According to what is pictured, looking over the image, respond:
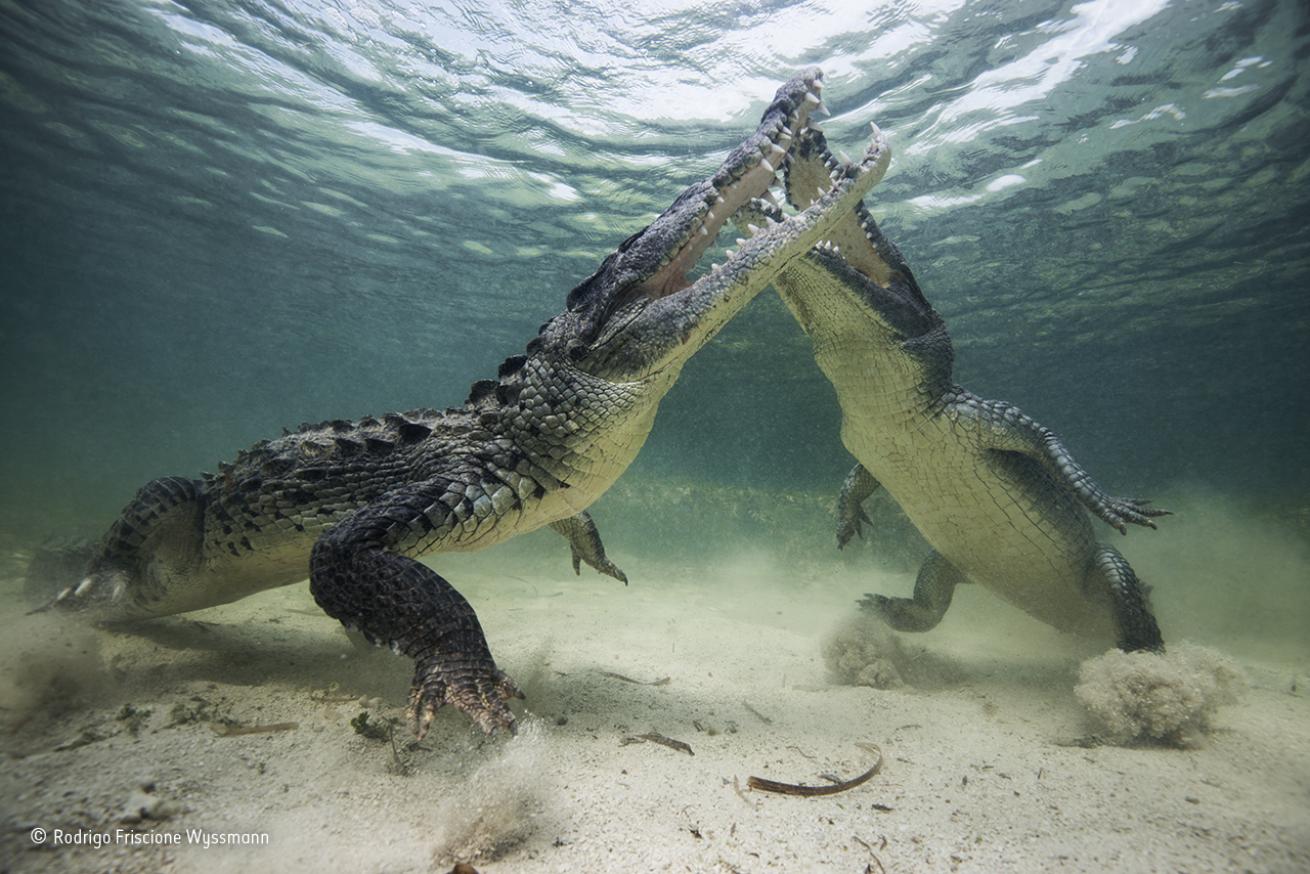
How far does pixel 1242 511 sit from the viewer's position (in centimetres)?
983

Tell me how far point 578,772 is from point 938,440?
3337 mm

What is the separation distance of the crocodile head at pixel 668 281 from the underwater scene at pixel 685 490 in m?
0.02

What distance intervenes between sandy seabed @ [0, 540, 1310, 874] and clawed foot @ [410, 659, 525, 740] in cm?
25

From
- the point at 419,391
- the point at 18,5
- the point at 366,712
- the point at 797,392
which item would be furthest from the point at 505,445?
the point at 419,391

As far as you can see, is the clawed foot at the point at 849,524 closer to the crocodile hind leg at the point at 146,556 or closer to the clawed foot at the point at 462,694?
the clawed foot at the point at 462,694

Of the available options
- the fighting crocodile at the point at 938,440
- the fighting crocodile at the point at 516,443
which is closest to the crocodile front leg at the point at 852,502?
the fighting crocodile at the point at 938,440

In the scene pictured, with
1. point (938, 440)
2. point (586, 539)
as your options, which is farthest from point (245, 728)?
point (938, 440)

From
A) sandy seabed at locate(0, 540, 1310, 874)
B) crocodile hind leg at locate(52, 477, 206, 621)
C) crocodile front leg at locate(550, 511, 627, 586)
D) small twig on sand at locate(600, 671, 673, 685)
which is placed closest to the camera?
sandy seabed at locate(0, 540, 1310, 874)

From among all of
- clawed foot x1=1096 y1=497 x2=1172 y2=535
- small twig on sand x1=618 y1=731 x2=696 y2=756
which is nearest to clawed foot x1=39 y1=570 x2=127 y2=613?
small twig on sand x1=618 y1=731 x2=696 y2=756

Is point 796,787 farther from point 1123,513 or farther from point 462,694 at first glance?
point 1123,513

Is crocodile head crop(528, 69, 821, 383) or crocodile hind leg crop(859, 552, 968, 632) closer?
crocodile head crop(528, 69, 821, 383)

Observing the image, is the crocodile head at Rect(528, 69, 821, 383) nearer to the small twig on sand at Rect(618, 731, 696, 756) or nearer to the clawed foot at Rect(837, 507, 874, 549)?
the small twig on sand at Rect(618, 731, 696, 756)

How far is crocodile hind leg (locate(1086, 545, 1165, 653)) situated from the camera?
13.2ft

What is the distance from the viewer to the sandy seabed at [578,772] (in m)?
1.54
